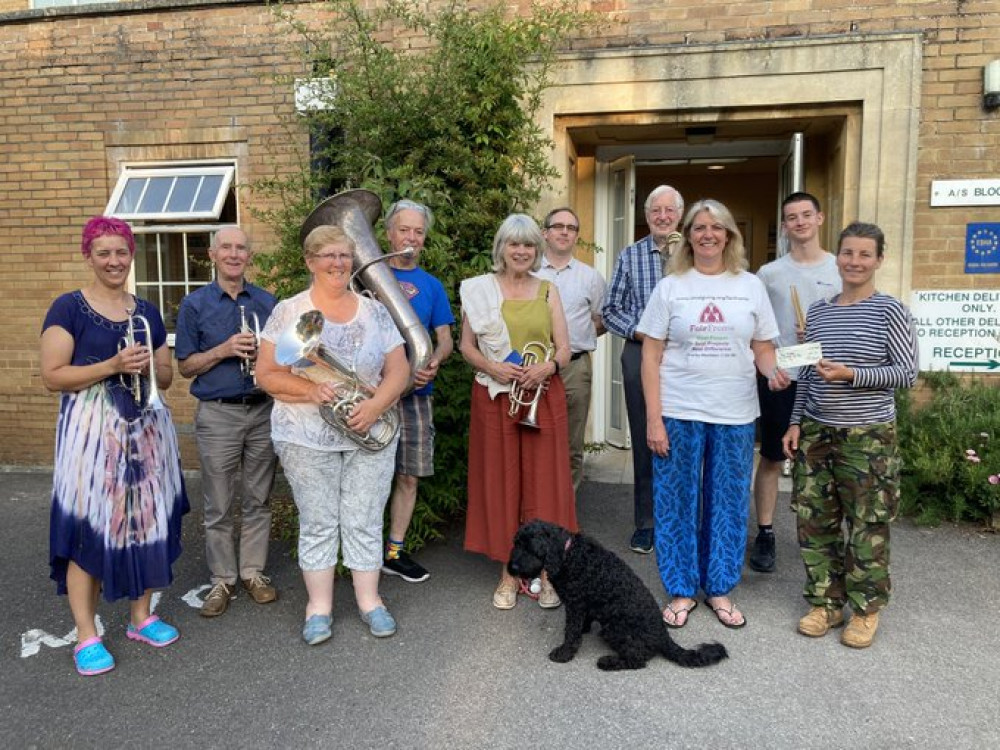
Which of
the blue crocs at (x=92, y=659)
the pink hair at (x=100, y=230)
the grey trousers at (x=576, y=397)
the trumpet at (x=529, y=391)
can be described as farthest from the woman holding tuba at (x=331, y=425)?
the grey trousers at (x=576, y=397)

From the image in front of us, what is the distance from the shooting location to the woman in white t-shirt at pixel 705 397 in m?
3.44

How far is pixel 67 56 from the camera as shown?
6.89 metres

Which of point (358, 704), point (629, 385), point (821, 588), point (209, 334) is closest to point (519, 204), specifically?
point (629, 385)

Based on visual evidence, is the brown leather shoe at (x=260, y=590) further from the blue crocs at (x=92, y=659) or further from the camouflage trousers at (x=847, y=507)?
the camouflage trousers at (x=847, y=507)

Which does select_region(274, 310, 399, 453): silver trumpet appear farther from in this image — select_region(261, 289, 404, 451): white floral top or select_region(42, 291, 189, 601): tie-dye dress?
select_region(42, 291, 189, 601): tie-dye dress

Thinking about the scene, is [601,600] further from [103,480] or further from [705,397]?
[103,480]

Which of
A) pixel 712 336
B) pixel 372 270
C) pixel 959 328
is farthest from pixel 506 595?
pixel 959 328

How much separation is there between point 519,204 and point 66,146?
4.49 meters

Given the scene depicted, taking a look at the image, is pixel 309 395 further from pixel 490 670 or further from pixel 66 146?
pixel 66 146

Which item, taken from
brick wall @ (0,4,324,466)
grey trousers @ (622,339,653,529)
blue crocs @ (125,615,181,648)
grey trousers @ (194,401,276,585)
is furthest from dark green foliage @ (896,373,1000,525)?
brick wall @ (0,4,324,466)

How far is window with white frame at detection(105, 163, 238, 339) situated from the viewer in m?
6.73

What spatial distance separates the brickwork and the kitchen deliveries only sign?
0.38ft

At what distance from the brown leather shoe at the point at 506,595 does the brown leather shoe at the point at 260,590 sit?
121 cm

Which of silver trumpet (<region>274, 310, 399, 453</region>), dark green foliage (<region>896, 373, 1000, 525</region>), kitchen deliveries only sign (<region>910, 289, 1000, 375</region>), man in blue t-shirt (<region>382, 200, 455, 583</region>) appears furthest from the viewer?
kitchen deliveries only sign (<region>910, 289, 1000, 375</region>)
